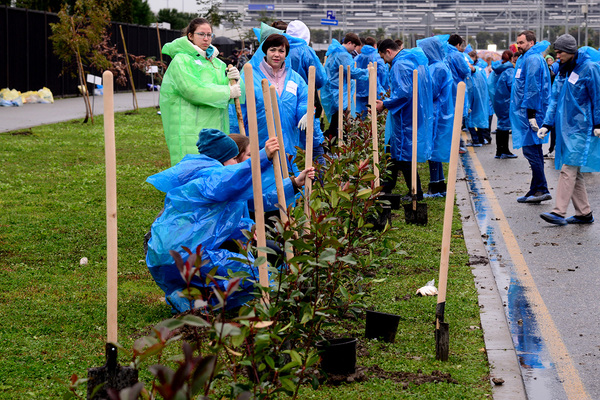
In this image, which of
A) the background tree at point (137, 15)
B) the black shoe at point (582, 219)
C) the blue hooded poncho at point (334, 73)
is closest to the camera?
the black shoe at point (582, 219)

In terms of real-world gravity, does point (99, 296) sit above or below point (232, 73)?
below

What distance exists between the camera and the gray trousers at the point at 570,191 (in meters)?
8.65

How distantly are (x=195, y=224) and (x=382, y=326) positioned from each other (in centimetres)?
133

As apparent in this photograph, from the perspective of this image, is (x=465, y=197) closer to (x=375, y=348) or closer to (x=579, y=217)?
(x=579, y=217)

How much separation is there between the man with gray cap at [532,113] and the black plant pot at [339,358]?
655 cm

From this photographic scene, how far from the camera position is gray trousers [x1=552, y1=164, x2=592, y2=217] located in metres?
8.65

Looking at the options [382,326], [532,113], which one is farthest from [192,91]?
[532,113]

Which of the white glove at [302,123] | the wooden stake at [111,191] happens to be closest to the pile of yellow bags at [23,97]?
the white glove at [302,123]

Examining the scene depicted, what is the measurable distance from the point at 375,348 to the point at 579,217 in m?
5.01

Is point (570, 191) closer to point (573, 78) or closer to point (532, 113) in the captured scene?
point (573, 78)

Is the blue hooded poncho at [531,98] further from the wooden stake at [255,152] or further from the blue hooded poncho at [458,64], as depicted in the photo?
the wooden stake at [255,152]

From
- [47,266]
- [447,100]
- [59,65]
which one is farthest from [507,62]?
[59,65]

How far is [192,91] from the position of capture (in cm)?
696

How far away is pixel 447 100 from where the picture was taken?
1041 cm
